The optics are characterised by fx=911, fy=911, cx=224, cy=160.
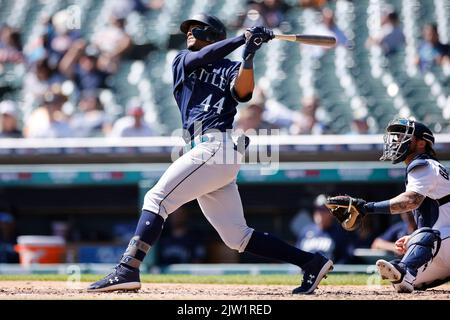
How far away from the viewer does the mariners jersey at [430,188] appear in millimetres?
4949

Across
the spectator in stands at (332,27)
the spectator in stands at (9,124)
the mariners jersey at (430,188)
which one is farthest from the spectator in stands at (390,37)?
the mariners jersey at (430,188)

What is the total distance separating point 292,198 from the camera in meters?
9.73

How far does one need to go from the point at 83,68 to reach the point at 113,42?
0.67m

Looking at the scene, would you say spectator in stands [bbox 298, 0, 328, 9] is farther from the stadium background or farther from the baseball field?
the baseball field

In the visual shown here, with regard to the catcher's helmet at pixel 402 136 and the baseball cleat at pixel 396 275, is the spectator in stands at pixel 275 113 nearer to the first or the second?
the catcher's helmet at pixel 402 136

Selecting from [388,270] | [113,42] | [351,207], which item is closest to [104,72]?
[113,42]

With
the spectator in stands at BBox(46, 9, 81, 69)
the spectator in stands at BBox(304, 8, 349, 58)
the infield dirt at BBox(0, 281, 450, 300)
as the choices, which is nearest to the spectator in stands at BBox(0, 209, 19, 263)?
the spectator in stands at BBox(46, 9, 81, 69)

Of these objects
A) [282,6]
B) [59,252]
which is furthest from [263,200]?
[282,6]

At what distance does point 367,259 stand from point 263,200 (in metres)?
1.50

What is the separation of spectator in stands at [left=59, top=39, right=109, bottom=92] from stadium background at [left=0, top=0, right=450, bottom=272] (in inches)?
0.8

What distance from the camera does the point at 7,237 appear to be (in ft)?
32.2

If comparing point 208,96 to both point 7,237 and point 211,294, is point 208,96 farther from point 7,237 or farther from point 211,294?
point 7,237

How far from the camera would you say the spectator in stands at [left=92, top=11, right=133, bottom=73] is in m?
11.6

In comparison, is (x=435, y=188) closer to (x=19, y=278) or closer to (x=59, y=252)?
(x=19, y=278)
